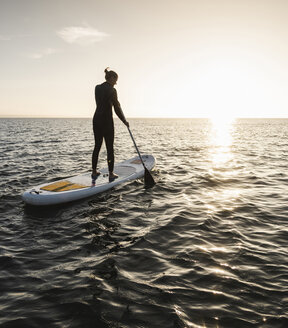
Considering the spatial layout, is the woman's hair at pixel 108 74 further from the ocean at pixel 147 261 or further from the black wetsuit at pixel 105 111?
the ocean at pixel 147 261

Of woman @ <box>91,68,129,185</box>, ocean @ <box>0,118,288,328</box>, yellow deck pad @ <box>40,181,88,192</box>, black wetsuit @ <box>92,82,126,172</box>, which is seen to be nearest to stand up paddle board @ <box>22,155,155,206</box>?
yellow deck pad @ <box>40,181,88,192</box>

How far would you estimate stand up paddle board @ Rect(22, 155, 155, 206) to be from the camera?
625 centimetres

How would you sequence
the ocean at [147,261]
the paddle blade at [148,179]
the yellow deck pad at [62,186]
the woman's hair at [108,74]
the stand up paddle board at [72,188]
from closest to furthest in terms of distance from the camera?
the ocean at [147,261], the stand up paddle board at [72,188], the yellow deck pad at [62,186], the woman's hair at [108,74], the paddle blade at [148,179]

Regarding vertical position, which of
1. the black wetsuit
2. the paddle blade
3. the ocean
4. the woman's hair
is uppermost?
the woman's hair

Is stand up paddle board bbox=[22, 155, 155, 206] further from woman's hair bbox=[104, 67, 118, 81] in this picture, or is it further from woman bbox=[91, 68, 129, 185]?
woman's hair bbox=[104, 67, 118, 81]

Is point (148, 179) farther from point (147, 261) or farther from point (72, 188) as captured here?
point (147, 261)

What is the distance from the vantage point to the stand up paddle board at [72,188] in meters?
6.25

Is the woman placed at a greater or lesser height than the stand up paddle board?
greater

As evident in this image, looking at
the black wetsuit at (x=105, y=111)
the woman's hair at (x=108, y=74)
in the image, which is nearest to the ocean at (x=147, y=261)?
the black wetsuit at (x=105, y=111)

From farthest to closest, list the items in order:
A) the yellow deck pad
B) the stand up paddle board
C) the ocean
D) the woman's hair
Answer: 1. the woman's hair
2. the yellow deck pad
3. the stand up paddle board
4. the ocean

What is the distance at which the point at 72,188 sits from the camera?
702 cm

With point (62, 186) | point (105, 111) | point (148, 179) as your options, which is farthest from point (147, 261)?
point (148, 179)

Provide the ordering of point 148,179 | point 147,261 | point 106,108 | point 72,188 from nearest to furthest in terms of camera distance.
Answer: point 147,261 → point 72,188 → point 106,108 → point 148,179

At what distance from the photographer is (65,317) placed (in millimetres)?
2875
